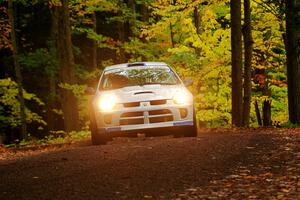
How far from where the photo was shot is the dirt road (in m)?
5.88

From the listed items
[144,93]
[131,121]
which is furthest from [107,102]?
[144,93]

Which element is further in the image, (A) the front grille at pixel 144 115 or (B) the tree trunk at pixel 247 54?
(B) the tree trunk at pixel 247 54

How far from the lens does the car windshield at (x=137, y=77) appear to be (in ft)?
38.4

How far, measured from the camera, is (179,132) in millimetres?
11281

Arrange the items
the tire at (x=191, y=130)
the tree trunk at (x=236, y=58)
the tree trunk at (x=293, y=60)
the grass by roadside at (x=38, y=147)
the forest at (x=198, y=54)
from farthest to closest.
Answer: the forest at (x=198, y=54) < the tree trunk at (x=236, y=58) < the tree trunk at (x=293, y=60) < the grass by roadside at (x=38, y=147) < the tire at (x=191, y=130)

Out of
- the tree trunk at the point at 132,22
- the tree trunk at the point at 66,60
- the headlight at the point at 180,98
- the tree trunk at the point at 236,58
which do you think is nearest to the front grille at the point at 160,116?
the headlight at the point at 180,98

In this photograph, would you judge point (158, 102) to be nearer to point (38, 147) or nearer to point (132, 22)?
point (38, 147)

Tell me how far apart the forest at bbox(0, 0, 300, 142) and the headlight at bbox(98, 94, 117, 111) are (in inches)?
148

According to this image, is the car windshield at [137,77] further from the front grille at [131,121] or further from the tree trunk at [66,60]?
the tree trunk at [66,60]

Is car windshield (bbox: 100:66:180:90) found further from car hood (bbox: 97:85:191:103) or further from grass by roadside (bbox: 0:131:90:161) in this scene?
grass by roadside (bbox: 0:131:90:161)

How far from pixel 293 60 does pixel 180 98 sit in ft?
15.5

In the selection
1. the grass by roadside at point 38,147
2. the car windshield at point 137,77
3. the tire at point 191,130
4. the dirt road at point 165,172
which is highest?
the car windshield at point 137,77

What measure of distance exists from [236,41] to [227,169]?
9.05 m

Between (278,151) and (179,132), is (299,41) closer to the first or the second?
(179,132)
